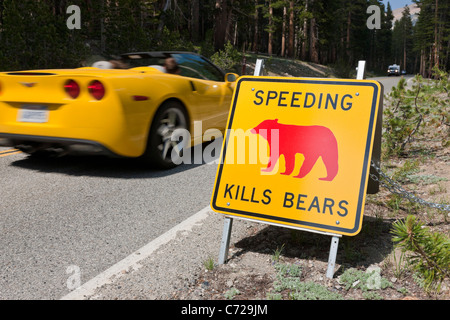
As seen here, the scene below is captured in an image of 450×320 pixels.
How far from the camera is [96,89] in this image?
4375 millimetres

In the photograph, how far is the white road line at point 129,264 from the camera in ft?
7.86

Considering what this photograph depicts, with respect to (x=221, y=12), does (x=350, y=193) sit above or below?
below

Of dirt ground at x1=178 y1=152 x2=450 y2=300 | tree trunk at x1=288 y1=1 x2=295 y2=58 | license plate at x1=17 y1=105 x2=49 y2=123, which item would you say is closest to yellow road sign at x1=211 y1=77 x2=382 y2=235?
dirt ground at x1=178 y1=152 x2=450 y2=300

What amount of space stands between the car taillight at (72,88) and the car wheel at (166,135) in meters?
0.88

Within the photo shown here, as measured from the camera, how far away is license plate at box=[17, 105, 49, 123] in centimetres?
457

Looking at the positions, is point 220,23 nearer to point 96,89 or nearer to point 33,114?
point 33,114

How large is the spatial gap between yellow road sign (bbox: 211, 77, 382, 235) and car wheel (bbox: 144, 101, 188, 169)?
190cm

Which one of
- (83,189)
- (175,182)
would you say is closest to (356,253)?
(175,182)

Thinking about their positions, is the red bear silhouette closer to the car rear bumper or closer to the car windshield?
the car rear bumper
